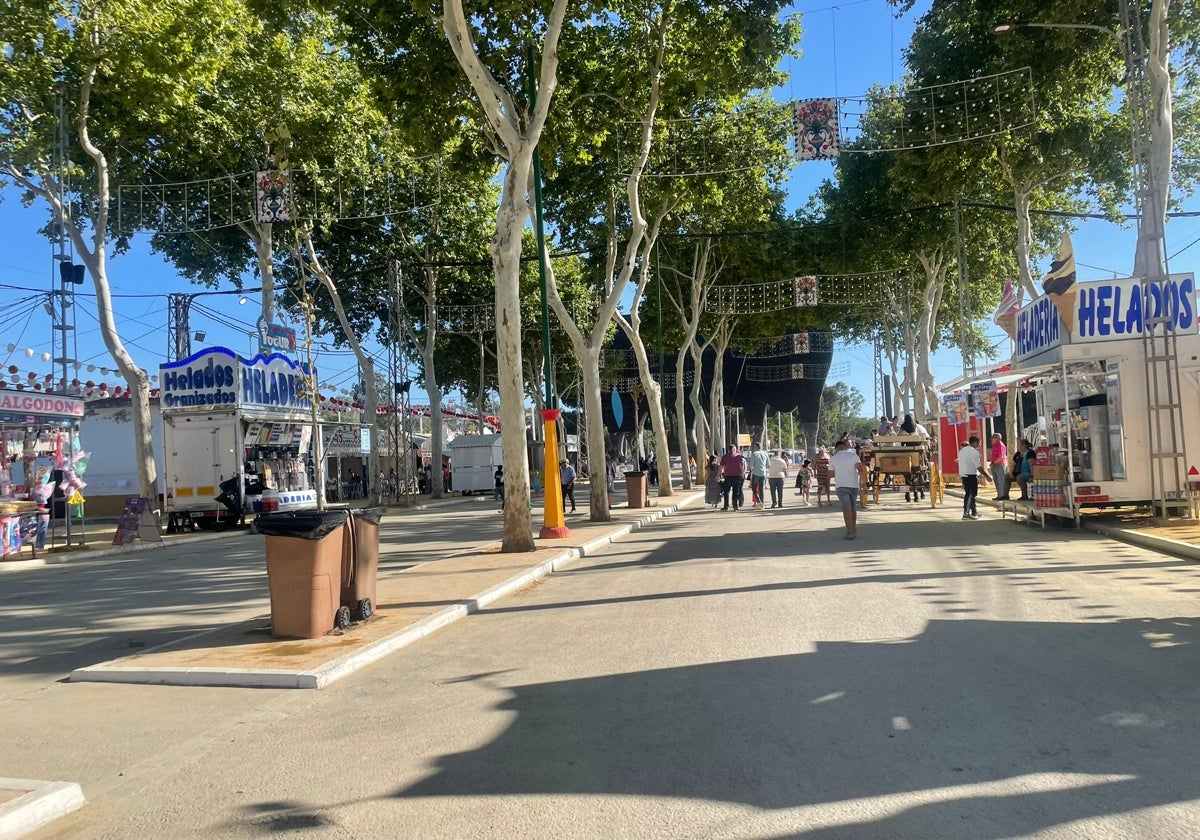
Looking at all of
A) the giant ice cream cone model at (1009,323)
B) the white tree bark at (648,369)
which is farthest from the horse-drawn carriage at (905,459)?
the white tree bark at (648,369)

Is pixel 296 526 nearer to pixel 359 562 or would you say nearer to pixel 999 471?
A: pixel 359 562

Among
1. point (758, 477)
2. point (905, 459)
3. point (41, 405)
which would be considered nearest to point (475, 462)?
point (758, 477)

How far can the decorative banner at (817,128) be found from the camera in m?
20.4

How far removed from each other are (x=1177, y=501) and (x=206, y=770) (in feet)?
51.1

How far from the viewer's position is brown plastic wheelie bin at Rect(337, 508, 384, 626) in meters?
8.94

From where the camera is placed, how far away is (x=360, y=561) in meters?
9.09

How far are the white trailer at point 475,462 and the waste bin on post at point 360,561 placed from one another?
35.0m

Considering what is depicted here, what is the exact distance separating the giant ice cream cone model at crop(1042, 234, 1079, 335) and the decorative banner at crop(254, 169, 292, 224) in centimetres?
1985

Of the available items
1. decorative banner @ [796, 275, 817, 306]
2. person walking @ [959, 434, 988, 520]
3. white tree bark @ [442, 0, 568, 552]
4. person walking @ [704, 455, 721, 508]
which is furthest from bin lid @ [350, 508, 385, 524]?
decorative banner @ [796, 275, 817, 306]

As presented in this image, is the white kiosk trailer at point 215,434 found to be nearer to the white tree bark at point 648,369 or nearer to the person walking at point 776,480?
the white tree bark at point 648,369

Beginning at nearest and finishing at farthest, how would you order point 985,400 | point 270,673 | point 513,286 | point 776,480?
point 270,673 → point 513,286 → point 776,480 → point 985,400

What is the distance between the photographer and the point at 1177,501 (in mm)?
15469

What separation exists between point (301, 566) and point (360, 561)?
0.79m

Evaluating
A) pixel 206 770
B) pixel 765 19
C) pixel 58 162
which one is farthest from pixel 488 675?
pixel 58 162
